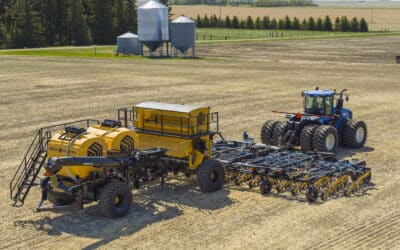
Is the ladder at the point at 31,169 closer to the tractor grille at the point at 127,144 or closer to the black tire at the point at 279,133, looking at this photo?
the tractor grille at the point at 127,144

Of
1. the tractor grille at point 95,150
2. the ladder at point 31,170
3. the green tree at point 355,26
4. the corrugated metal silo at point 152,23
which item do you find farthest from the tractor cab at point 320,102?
the green tree at point 355,26

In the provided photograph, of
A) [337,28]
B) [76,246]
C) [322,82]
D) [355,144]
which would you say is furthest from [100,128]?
[337,28]

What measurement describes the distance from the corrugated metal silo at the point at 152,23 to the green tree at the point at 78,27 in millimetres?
33353

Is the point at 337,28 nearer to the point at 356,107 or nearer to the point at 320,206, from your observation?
the point at 356,107

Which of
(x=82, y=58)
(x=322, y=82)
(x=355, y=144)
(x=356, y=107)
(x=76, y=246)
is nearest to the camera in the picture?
(x=76, y=246)

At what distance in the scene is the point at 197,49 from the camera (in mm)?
88500

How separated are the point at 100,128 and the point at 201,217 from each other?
4.05 meters

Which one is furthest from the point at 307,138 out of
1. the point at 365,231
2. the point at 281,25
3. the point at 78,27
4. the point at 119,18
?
the point at 281,25

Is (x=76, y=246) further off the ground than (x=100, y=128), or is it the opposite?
(x=100, y=128)

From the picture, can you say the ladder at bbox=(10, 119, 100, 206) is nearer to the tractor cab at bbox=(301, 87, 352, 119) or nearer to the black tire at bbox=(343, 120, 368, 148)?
the tractor cab at bbox=(301, 87, 352, 119)

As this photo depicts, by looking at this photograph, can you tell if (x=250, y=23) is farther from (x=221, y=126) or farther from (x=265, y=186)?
(x=265, y=186)

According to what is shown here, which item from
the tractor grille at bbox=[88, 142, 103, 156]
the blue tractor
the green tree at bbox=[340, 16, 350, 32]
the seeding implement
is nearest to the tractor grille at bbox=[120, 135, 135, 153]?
the tractor grille at bbox=[88, 142, 103, 156]

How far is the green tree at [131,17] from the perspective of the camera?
113m

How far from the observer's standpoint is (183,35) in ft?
249
